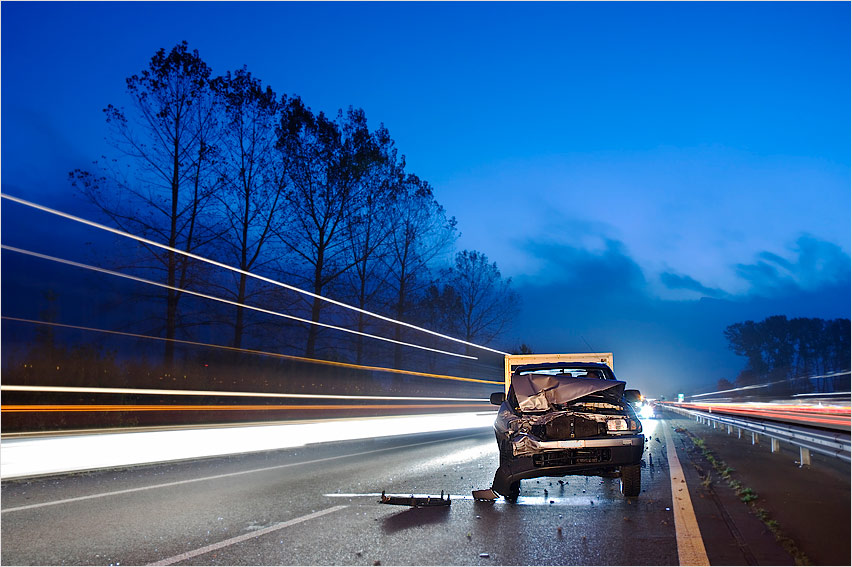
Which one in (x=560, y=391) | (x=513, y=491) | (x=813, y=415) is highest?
(x=560, y=391)

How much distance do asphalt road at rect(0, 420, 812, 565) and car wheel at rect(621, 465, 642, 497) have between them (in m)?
0.15

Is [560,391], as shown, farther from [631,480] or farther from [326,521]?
A: [326,521]

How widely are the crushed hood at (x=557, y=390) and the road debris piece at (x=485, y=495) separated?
123 centimetres

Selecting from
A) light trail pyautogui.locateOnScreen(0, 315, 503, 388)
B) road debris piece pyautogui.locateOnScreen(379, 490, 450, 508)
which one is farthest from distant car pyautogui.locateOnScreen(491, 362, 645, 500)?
light trail pyautogui.locateOnScreen(0, 315, 503, 388)

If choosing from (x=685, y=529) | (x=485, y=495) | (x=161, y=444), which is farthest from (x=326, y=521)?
(x=161, y=444)

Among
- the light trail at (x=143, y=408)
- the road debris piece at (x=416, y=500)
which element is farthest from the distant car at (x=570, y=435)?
the light trail at (x=143, y=408)

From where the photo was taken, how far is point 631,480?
880 cm

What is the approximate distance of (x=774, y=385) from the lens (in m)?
77.4

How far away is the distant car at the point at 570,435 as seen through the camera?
335 inches

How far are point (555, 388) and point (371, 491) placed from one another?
123 inches

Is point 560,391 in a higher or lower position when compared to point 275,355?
lower

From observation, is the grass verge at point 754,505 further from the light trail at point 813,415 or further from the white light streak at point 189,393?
the light trail at point 813,415

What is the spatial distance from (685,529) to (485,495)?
287 cm

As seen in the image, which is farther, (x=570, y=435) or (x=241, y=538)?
(x=570, y=435)
